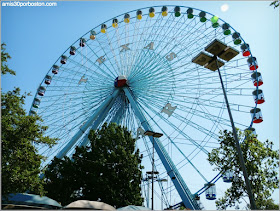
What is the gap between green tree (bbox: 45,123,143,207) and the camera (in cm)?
1741

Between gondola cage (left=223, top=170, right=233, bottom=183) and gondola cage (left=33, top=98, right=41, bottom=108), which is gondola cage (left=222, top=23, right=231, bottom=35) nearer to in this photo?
gondola cage (left=223, top=170, right=233, bottom=183)

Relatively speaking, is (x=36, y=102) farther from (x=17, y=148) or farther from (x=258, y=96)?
(x=258, y=96)

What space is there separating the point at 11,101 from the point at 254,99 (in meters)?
14.8

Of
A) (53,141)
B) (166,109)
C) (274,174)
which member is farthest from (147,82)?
(274,174)

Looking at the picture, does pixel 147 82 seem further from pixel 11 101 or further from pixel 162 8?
pixel 11 101

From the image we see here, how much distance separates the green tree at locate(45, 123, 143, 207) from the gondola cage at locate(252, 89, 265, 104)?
9005 millimetres

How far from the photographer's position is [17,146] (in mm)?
12289

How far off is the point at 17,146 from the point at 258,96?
590 inches

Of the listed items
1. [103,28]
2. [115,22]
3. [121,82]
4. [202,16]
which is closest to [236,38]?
[202,16]

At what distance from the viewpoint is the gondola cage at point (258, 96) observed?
59.2 feet

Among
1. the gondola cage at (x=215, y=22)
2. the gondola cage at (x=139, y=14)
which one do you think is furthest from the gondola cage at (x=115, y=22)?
the gondola cage at (x=215, y=22)

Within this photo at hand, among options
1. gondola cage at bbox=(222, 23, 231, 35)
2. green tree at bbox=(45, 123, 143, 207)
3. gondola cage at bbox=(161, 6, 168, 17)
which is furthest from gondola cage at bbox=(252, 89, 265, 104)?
gondola cage at bbox=(161, 6, 168, 17)

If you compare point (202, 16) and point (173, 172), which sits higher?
point (202, 16)

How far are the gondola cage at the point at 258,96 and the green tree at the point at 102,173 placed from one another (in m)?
9.00
